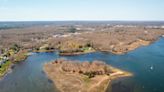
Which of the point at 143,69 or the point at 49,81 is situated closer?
the point at 49,81

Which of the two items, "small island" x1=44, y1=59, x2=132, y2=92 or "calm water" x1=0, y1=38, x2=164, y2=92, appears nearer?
"calm water" x1=0, y1=38, x2=164, y2=92

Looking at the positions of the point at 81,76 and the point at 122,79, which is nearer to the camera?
the point at 122,79

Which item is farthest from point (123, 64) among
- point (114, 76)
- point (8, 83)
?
point (8, 83)

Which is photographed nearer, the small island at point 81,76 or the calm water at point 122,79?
the calm water at point 122,79

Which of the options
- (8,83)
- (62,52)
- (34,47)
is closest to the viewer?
A: (8,83)

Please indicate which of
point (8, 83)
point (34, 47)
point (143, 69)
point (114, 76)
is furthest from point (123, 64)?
point (34, 47)

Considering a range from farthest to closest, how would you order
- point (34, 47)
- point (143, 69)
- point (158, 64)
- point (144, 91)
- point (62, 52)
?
point (34, 47)
point (62, 52)
point (158, 64)
point (143, 69)
point (144, 91)

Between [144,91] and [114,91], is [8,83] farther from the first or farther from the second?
[144,91]
